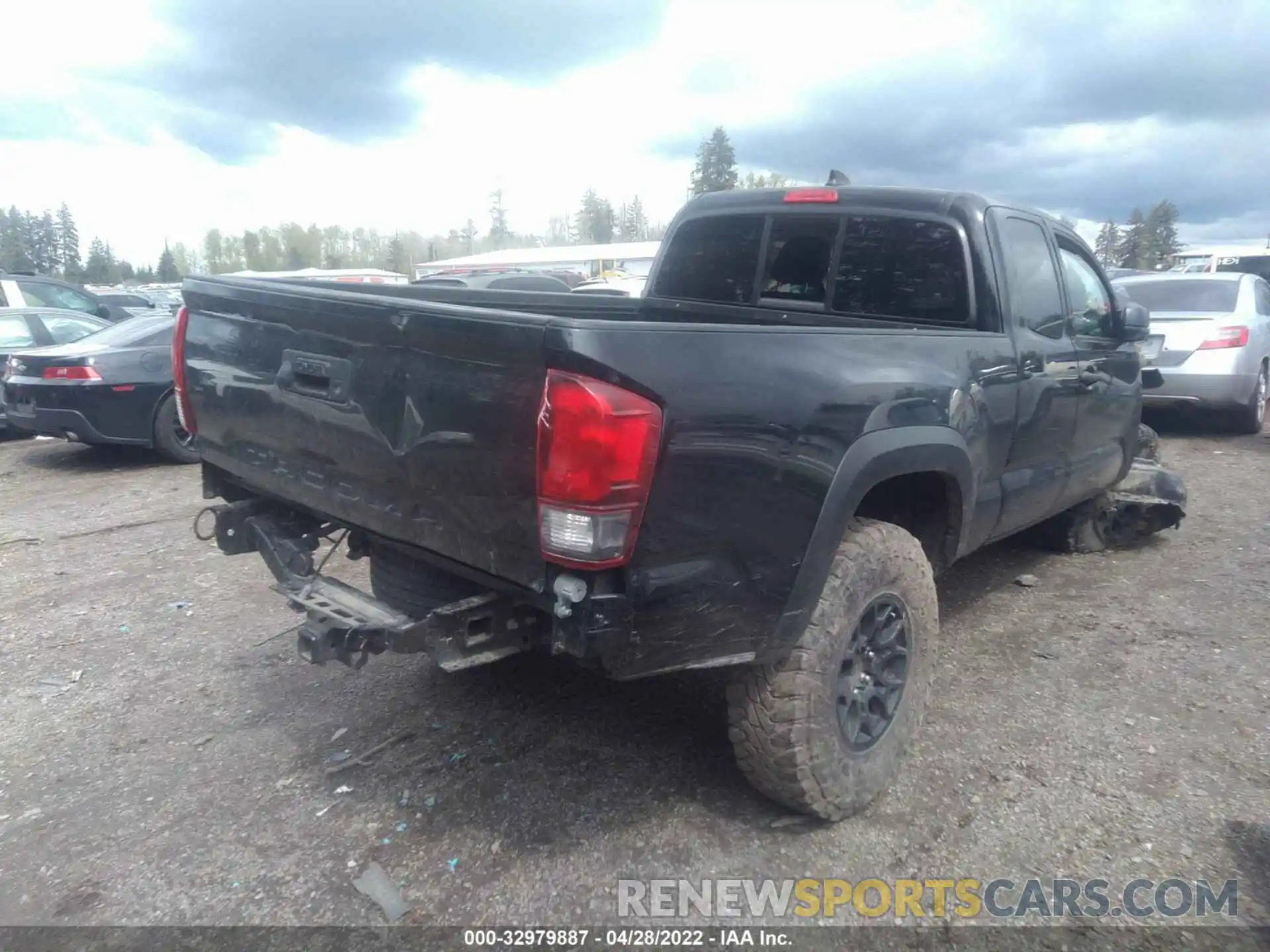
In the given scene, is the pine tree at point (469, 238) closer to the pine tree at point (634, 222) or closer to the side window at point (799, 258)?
the pine tree at point (634, 222)

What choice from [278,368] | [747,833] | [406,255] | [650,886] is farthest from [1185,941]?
[406,255]

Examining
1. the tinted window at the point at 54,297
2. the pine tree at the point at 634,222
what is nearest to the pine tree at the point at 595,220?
the pine tree at the point at 634,222

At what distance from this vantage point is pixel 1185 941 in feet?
7.88

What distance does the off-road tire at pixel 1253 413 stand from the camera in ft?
29.5

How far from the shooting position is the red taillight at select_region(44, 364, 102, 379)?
792cm

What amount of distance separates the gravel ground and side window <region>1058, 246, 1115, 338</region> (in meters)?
1.45

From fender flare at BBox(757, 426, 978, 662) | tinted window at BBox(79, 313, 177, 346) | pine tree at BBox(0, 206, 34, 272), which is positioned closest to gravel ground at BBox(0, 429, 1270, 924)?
fender flare at BBox(757, 426, 978, 662)

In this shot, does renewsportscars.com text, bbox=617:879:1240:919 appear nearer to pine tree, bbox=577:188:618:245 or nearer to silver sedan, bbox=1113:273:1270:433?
silver sedan, bbox=1113:273:1270:433

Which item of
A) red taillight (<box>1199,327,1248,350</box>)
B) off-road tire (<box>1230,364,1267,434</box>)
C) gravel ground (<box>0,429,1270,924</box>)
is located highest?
red taillight (<box>1199,327,1248,350</box>)

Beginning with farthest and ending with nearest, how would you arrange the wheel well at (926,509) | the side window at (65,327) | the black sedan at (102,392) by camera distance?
the side window at (65,327)
the black sedan at (102,392)
the wheel well at (926,509)

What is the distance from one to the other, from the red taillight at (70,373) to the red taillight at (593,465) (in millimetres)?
7393

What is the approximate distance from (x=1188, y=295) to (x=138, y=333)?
1040cm

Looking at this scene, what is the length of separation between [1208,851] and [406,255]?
83113mm

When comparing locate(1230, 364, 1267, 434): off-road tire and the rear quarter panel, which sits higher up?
the rear quarter panel
